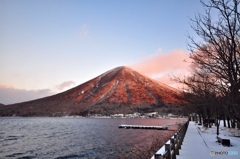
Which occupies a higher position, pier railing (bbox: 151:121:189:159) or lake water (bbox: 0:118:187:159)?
pier railing (bbox: 151:121:189:159)

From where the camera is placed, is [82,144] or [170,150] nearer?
[170,150]

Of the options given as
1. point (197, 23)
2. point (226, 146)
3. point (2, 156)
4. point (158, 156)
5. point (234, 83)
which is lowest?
point (2, 156)

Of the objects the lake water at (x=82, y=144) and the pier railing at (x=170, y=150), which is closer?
the pier railing at (x=170, y=150)

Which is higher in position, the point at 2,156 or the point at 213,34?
the point at 213,34

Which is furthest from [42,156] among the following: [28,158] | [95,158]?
[95,158]

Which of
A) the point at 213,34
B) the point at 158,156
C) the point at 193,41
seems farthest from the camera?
the point at 193,41

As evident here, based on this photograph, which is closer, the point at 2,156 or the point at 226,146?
the point at 226,146

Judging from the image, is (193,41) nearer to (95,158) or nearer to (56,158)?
(95,158)

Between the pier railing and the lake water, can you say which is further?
the lake water

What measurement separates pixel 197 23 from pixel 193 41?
0.65m

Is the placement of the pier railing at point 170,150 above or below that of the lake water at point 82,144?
above

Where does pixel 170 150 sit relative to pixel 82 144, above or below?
above

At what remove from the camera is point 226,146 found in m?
13.1

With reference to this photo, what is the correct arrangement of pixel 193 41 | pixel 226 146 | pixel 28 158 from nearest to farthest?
pixel 193 41 → pixel 226 146 → pixel 28 158
